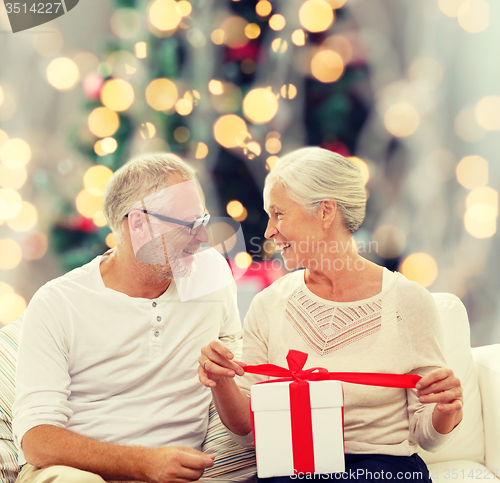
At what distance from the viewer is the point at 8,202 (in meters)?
1.53

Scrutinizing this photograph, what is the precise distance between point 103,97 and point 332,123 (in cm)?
82

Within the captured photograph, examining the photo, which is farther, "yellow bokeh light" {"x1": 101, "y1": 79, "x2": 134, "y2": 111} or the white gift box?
"yellow bokeh light" {"x1": 101, "y1": 79, "x2": 134, "y2": 111}

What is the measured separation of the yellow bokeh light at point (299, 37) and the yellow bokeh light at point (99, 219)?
36.7 inches

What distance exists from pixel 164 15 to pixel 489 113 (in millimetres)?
1257

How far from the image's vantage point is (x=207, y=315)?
3.96 feet

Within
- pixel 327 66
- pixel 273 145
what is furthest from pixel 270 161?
pixel 327 66

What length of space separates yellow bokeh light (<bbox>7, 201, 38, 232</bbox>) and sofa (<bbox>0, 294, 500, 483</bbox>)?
1.21 ft

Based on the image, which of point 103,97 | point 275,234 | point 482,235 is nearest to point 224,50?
point 103,97

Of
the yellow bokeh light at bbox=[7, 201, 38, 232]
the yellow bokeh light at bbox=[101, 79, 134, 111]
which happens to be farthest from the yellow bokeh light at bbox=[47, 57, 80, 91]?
the yellow bokeh light at bbox=[7, 201, 38, 232]

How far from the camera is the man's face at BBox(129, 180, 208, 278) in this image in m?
1.14

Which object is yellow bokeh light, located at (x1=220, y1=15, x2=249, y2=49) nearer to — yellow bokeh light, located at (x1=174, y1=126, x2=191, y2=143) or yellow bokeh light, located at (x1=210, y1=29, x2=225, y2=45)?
yellow bokeh light, located at (x1=210, y1=29, x2=225, y2=45)

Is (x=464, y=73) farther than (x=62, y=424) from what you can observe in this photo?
Yes

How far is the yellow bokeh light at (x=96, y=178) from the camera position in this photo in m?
1.53

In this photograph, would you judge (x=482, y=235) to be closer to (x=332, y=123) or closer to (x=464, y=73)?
(x=464, y=73)
